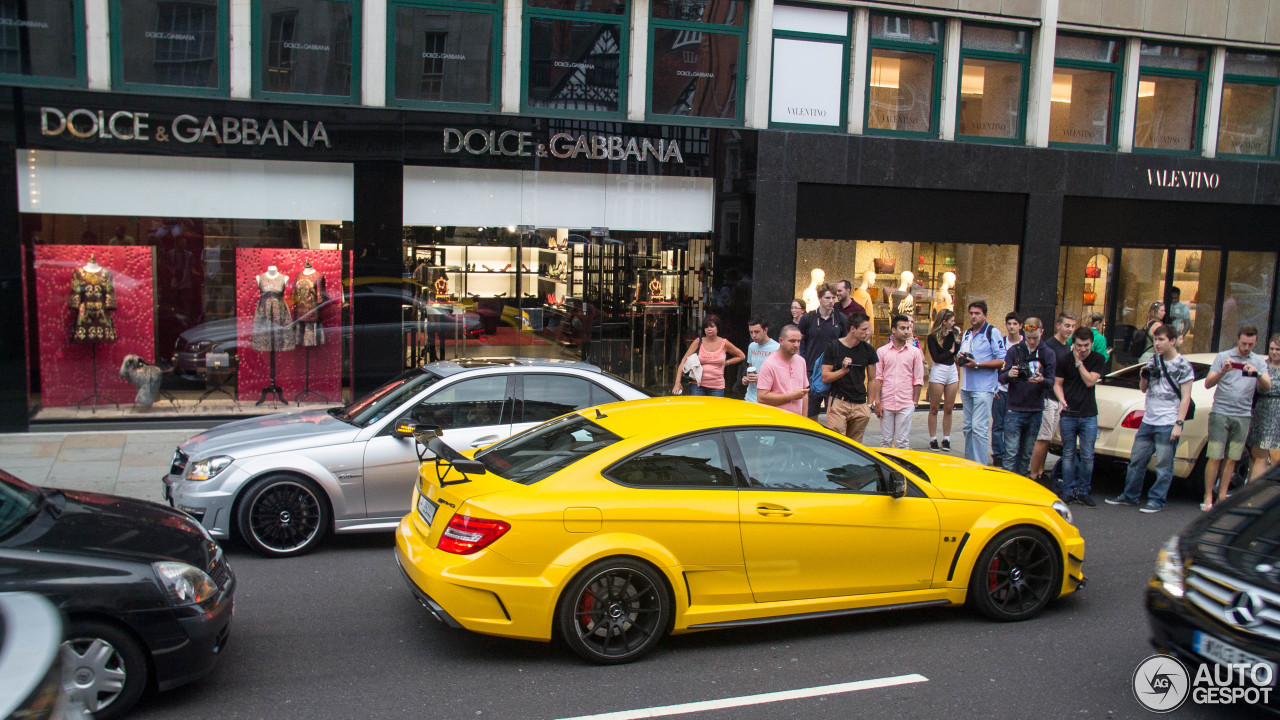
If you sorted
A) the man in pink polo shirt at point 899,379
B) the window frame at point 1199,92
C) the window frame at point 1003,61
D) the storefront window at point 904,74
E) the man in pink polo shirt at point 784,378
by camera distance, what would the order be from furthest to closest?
the window frame at point 1199,92, the window frame at point 1003,61, the storefront window at point 904,74, the man in pink polo shirt at point 899,379, the man in pink polo shirt at point 784,378

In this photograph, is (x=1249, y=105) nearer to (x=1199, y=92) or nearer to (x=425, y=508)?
(x=1199, y=92)

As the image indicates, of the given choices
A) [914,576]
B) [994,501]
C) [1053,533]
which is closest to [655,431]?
[914,576]

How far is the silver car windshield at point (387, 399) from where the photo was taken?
26.0ft

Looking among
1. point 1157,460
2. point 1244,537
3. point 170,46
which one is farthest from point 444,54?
point 1244,537

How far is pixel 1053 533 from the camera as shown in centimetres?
632

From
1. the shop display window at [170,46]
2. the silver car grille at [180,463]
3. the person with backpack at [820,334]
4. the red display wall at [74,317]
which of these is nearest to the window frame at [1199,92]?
the person with backpack at [820,334]

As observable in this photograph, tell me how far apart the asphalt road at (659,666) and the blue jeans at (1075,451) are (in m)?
3.23

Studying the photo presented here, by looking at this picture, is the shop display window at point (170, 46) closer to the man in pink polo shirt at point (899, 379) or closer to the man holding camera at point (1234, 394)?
the man in pink polo shirt at point (899, 379)

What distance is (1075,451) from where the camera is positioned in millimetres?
10047

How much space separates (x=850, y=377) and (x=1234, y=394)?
381 centimetres

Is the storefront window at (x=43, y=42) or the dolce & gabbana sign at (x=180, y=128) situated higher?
the storefront window at (x=43, y=42)

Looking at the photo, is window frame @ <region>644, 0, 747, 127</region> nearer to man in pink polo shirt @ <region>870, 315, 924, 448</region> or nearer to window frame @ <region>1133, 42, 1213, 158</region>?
man in pink polo shirt @ <region>870, 315, 924, 448</region>

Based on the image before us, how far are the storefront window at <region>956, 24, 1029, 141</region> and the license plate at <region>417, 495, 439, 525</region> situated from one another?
40.5ft

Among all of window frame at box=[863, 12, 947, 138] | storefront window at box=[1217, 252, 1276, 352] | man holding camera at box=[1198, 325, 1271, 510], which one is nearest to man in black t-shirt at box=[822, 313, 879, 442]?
man holding camera at box=[1198, 325, 1271, 510]
